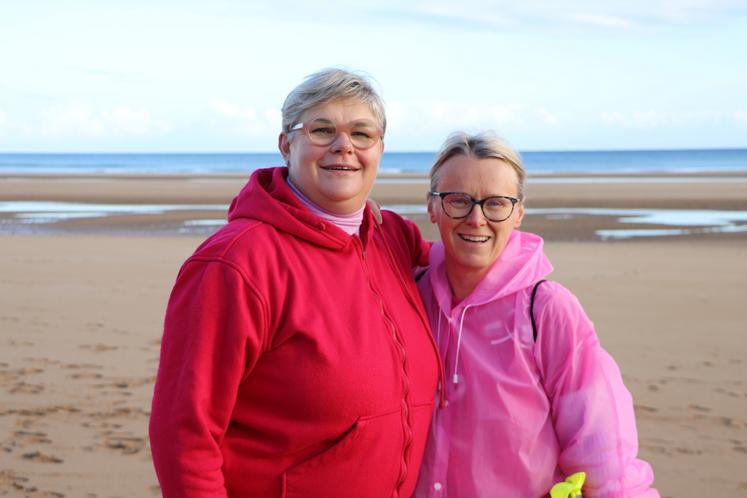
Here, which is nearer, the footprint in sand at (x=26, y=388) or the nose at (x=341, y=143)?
the nose at (x=341, y=143)

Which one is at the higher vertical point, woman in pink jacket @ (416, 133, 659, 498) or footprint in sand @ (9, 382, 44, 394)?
woman in pink jacket @ (416, 133, 659, 498)

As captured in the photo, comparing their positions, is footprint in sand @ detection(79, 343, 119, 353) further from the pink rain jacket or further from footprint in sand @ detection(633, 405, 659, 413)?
the pink rain jacket

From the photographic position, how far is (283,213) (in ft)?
8.13

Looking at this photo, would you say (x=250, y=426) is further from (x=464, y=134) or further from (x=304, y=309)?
(x=464, y=134)

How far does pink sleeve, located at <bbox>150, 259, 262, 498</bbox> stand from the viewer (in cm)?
225

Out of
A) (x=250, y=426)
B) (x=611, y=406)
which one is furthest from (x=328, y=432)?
(x=611, y=406)

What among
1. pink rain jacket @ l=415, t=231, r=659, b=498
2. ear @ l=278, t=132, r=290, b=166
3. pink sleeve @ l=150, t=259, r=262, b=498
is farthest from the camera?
ear @ l=278, t=132, r=290, b=166

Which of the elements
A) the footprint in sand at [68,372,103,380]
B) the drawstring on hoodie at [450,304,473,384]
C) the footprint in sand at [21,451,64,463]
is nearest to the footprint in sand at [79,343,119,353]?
the footprint in sand at [68,372,103,380]

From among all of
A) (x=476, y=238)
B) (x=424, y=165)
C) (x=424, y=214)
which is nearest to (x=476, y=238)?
(x=476, y=238)

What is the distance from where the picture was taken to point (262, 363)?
93.7 inches

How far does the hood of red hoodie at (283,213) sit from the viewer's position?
8.12 feet

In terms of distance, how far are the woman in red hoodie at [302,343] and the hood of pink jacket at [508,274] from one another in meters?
0.17

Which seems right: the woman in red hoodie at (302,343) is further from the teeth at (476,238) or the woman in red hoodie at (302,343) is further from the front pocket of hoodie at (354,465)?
the teeth at (476,238)

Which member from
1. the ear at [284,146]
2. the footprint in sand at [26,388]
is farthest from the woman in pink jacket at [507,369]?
the footprint in sand at [26,388]
